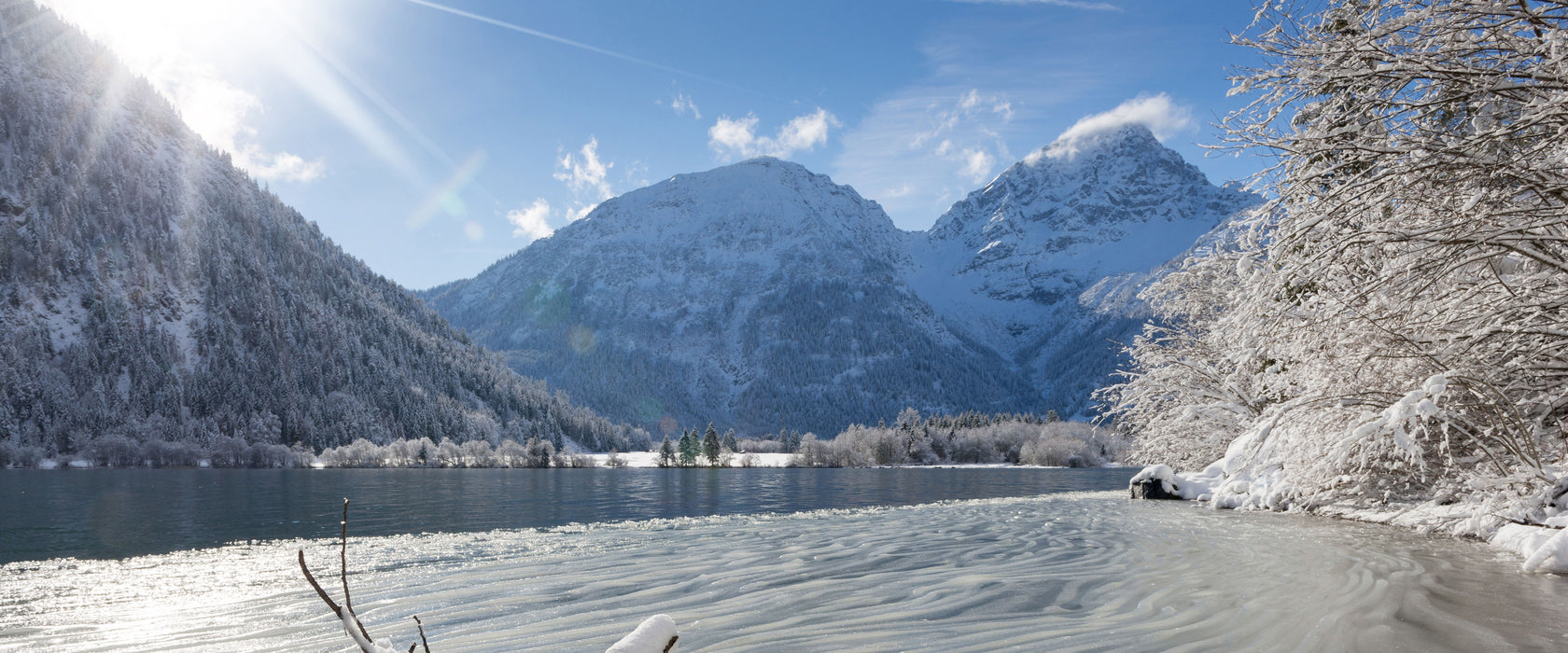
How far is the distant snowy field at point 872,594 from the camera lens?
642 centimetres

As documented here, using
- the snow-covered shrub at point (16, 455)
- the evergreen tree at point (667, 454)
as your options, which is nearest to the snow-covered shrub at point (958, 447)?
the evergreen tree at point (667, 454)

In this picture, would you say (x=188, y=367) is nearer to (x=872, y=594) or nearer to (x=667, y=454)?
(x=667, y=454)

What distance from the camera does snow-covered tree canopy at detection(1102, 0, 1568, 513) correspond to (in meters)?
7.39

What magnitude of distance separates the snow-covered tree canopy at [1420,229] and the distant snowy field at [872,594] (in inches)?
71.3

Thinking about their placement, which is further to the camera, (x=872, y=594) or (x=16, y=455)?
(x=16, y=455)

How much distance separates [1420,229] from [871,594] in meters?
6.90

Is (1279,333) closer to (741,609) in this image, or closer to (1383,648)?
(1383,648)

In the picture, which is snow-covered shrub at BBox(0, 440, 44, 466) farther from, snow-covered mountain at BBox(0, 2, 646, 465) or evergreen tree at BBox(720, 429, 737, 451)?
evergreen tree at BBox(720, 429, 737, 451)

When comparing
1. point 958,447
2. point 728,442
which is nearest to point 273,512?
point 958,447

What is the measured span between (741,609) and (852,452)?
120 m

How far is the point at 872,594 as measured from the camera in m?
8.31

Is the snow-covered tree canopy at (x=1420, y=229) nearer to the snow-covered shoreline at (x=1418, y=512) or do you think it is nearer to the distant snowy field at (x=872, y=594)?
the snow-covered shoreline at (x=1418, y=512)

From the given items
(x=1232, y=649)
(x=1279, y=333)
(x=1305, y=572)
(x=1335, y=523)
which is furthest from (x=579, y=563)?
(x=1335, y=523)

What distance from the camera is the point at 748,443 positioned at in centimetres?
19238
